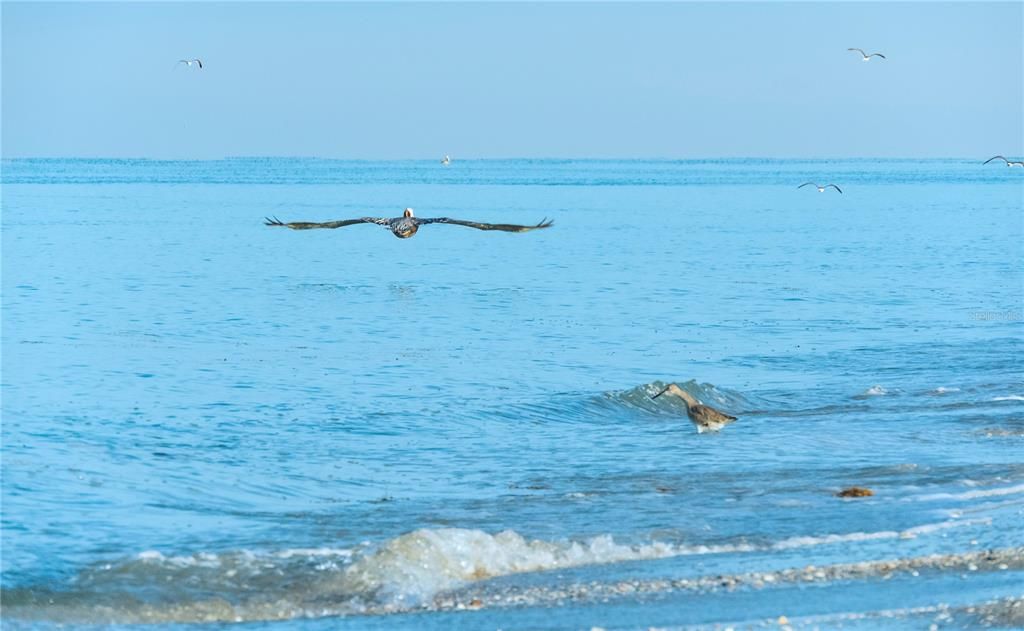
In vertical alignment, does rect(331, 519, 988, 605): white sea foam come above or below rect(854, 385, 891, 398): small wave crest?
above

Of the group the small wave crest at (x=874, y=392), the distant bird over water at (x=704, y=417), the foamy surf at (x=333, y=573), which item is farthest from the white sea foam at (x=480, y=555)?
the small wave crest at (x=874, y=392)

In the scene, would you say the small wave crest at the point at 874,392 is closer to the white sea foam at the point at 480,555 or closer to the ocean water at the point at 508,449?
the ocean water at the point at 508,449

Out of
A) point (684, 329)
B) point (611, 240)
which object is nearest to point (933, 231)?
point (611, 240)

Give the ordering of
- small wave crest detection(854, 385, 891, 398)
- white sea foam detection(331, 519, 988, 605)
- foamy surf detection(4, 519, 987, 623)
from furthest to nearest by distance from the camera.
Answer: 1. small wave crest detection(854, 385, 891, 398)
2. white sea foam detection(331, 519, 988, 605)
3. foamy surf detection(4, 519, 987, 623)

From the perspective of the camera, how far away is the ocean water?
33.2 ft

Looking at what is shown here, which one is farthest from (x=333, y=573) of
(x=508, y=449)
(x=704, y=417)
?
(x=704, y=417)

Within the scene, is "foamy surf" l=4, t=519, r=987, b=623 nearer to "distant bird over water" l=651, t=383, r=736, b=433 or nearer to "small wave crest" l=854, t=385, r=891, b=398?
"distant bird over water" l=651, t=383, r=736, b=433

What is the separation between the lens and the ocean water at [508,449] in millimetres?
10133

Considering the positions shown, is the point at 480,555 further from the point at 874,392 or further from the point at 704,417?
the point at 874,392

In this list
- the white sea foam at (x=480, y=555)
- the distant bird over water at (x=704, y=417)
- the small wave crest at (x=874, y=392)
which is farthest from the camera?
the small wave crest at (x=874, y=392)

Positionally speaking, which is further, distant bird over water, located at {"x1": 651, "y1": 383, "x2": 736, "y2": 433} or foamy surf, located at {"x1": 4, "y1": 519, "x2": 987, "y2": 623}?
distant bird over water, located at {"x1": 651, "y1": 383, "x2": 736, "y2": 433}

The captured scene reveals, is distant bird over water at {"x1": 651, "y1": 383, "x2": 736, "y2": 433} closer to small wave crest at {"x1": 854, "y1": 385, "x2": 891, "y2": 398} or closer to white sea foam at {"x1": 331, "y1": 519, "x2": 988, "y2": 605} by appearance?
small wave crest at {"x1": 854, "y1": 385, "x2": 891, "y2": 398}

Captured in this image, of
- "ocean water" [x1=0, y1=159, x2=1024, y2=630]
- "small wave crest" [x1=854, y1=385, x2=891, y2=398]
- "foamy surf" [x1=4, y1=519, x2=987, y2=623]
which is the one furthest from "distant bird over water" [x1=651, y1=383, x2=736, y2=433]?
"foamy surf" [x1=4, y1=519, x2=987, y2=623]

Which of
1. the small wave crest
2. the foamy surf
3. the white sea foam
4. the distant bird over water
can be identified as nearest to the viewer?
the foamy surf
